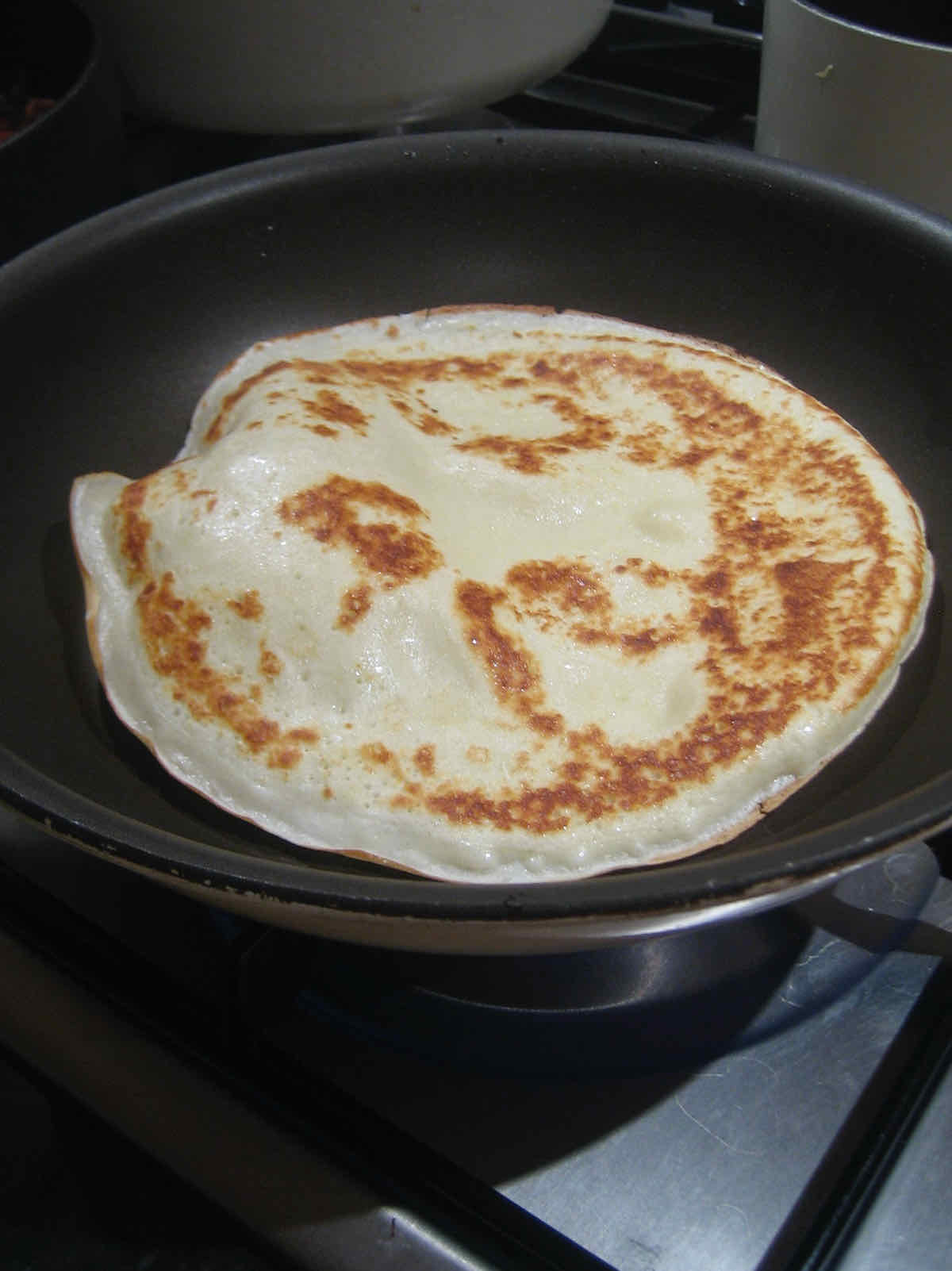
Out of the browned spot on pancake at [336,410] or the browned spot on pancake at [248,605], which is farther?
the browned spot on pancake at [336,410]

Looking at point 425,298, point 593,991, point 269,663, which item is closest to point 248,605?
point 269,663

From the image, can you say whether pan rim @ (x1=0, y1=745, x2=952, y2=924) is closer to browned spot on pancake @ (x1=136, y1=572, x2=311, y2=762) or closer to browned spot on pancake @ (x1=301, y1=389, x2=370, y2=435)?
browned spot on pancake @ (x1=136, y1=572, x2=311, y2=762)

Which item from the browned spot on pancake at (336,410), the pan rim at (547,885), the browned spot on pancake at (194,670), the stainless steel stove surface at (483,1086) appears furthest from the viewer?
the browned spot on pancake at (336,410)

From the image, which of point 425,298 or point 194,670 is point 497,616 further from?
point 425,298

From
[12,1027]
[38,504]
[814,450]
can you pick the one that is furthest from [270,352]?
[12,1027]

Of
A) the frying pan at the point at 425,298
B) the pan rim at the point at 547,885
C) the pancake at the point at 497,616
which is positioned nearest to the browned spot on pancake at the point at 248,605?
the pancake at the point at 497,616

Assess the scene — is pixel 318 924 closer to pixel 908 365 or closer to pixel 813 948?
pixel 813 948

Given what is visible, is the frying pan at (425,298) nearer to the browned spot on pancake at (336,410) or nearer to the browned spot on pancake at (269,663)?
the browned spot on pancake at (269,663)
